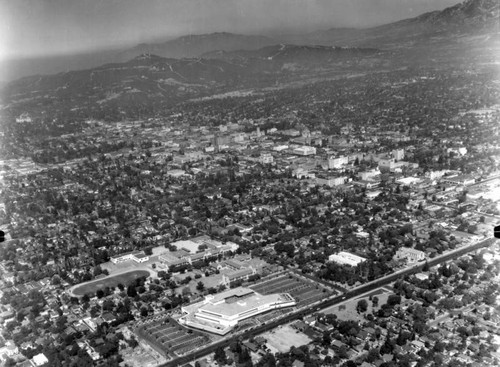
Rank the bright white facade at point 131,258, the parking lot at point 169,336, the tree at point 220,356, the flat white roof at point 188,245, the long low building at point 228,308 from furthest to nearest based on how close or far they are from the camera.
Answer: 1. the flat white roof at point 188,245
2. the bright white facade at point 131,258
3. the long low building at point 228,308
4. the parking lot at point 169,336
5. the tree at point 220,356

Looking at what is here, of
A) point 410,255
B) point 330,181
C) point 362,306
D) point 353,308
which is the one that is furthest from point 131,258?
point 330,181

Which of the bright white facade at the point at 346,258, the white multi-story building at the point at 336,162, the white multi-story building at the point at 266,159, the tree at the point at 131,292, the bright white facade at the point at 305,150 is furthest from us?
→ the bright white facade at the point at 305,150

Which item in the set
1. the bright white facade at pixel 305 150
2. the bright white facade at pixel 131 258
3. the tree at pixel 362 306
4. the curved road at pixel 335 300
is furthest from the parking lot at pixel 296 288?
the bright white facade at pixel 305 150

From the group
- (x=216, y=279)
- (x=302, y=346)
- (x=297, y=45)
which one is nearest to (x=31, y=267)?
(x=216, y=279)

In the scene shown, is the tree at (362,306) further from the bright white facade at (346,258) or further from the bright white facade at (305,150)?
the bright white facade at (305,150)

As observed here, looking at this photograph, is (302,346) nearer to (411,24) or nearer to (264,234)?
(264,234)
